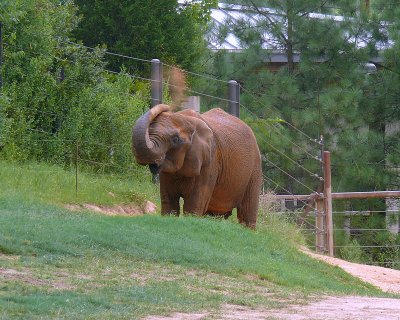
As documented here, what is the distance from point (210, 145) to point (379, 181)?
13033mm

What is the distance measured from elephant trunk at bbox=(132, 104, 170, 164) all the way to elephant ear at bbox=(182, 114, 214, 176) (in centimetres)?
72

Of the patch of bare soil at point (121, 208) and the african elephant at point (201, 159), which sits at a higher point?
the african elephant at point (201, 159)

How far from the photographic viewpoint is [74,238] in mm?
12555

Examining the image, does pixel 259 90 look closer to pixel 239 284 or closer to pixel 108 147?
pixel 108 147

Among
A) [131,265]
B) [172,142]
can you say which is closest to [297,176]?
[172,142]

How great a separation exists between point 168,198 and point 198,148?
0.87 meters

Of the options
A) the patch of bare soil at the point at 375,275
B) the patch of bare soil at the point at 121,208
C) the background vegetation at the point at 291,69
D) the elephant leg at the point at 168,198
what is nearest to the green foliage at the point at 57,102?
the background vegetation at the point at 291,69

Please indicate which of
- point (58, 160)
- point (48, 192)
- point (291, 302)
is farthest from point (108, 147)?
point (291, 302)

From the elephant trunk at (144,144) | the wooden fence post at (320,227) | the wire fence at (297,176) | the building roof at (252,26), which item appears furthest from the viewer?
the building roof at (252,26)

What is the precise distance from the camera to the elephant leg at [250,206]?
59.3ft

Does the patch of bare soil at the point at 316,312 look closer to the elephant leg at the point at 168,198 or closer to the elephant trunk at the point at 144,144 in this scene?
the elephant trunk at the point at 144,144

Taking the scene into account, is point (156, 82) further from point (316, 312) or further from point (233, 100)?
point (316, 312)

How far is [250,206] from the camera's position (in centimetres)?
1817

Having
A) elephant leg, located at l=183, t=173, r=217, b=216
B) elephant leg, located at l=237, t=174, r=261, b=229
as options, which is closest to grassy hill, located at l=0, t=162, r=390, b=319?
elephant leg, located at l=183, t=173, r=217, b=216
